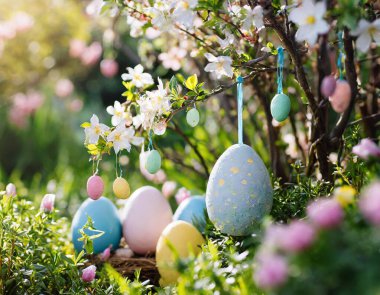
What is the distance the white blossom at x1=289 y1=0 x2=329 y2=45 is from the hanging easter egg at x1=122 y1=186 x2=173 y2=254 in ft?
3.06

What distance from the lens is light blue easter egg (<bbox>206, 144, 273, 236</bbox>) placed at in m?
1.37

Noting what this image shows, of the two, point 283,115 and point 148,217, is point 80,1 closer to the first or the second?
point 148,217

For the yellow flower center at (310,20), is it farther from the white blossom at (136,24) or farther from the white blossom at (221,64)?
the white blossom at (136,24)

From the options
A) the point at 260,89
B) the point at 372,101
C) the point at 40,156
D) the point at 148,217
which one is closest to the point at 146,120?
the point at 148,217

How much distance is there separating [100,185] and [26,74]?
4375 millimetres

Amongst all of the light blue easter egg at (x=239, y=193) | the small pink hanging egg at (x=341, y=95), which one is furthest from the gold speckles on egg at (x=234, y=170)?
the small pink hanging egg at (x=341, y=95)

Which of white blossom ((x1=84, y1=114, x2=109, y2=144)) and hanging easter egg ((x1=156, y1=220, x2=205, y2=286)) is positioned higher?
white blossom ((x1=84, y1=114, x2=109, y2=144))

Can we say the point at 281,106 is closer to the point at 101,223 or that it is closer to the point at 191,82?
the point at 191,82

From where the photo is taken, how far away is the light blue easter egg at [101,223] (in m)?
1.80

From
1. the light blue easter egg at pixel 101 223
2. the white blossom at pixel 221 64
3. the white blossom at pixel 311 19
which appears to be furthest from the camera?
the light blue easter egg at pixel 101 223

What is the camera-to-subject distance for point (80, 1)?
5.59m

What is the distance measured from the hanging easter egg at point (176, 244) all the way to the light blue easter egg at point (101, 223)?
297mm

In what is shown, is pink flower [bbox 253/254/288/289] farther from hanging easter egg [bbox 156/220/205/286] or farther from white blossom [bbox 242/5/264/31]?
hanging easter egg [bbox 156/220/205/286]

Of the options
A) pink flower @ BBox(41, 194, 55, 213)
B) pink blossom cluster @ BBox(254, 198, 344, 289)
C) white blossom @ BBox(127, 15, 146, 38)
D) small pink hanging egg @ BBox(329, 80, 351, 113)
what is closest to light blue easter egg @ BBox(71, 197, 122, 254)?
pink flower @ BBox(41, 194, 55, 213)
